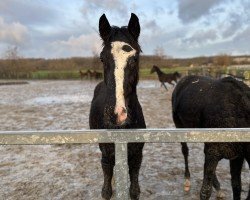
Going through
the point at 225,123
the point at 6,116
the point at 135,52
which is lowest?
the point at 6,116

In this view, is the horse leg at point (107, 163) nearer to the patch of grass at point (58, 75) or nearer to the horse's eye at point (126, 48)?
the horse's eye at point (126, 48)

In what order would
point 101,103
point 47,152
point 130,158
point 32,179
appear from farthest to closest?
point 47,152, point 32,179, point 101,103, point 130,158

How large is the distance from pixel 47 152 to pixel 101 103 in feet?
13.1

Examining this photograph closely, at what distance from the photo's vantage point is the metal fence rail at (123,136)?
2.28 m

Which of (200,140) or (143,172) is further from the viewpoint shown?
(143,172)

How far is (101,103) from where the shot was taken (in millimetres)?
4055

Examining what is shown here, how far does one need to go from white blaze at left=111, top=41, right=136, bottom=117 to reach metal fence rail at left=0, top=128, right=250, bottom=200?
405 mm

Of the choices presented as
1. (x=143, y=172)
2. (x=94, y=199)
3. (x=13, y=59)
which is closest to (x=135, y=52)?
(x=94, y=199)

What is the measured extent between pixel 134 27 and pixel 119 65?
0.56 metres

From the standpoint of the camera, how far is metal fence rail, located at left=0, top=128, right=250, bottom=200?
7.48ft

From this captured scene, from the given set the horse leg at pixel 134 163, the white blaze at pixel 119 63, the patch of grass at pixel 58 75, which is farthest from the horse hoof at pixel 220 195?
the patch of grass at pixel 58 75

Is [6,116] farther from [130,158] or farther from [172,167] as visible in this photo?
[130,158]

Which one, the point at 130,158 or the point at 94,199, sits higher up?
the point at 130,158

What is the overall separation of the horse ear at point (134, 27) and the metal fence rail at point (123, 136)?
1309mm
